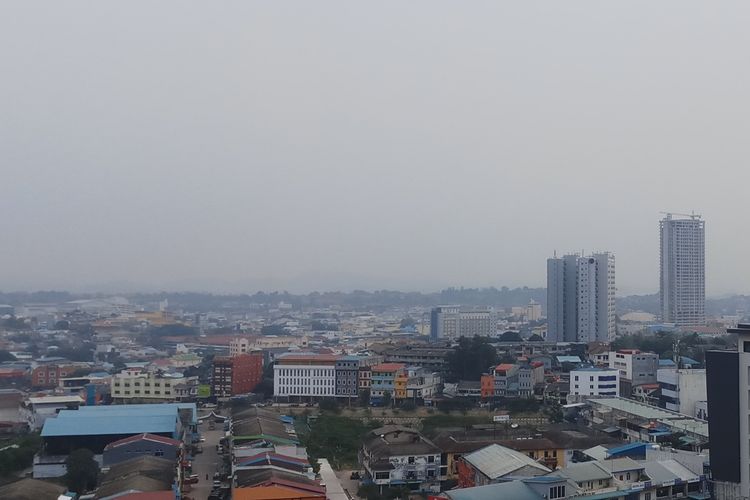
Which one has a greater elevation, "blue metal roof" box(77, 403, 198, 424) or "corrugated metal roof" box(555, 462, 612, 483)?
"corrugated metal roof" box(555, 462, 612, 483)

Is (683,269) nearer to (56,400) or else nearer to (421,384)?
(421,384)

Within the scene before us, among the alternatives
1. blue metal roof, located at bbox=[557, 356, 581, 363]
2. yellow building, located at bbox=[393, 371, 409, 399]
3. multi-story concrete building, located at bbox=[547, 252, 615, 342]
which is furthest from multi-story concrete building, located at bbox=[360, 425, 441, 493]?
multi-story concrete building, located at bbox=[547, 252, 615, 342]

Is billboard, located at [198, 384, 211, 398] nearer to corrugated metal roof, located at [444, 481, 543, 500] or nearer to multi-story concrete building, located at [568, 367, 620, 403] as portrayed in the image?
multi-story concrete building, located at [568, 367, 620, 403]

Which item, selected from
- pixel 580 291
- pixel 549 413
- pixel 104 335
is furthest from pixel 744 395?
pixel 104 335

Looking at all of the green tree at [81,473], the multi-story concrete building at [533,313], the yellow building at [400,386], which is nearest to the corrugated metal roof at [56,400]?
the green tree at [81,473]

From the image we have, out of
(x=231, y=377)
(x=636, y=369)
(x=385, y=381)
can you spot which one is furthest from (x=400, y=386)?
(x=636, y=369)

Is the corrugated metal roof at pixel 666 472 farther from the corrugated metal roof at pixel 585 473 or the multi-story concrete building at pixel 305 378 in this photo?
the multi-story concrete building at pixel 305 378

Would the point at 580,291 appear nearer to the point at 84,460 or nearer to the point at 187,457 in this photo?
the point at 187,457
